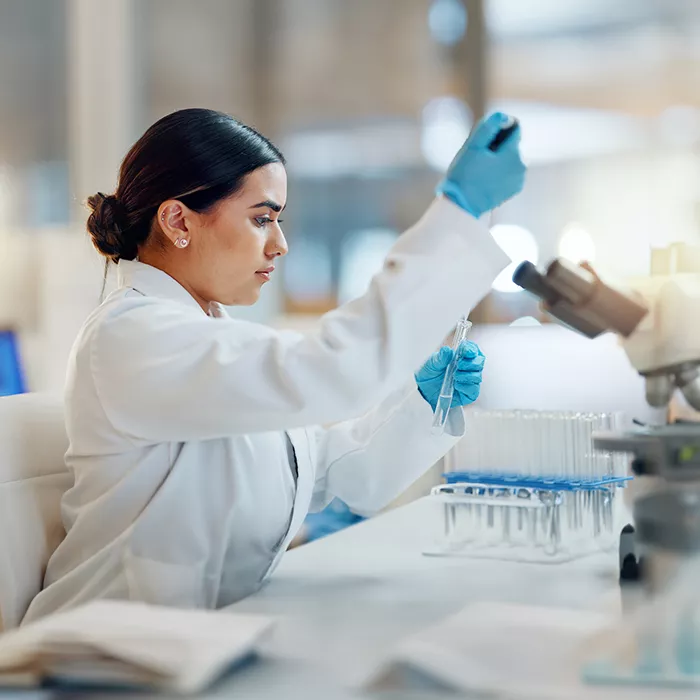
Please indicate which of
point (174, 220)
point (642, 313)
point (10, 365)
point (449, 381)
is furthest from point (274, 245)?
point (10, 365)

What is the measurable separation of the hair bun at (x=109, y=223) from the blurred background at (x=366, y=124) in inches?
72.9

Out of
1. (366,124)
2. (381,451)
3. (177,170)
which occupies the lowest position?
(381,451)

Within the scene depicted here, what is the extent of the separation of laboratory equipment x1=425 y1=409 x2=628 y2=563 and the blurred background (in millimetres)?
1688

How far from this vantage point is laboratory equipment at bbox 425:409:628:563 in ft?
4.61

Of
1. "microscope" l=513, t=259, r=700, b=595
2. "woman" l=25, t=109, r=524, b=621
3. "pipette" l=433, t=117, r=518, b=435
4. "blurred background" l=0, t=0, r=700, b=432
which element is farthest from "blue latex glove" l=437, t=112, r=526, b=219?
"blurred background" l=0, t=0, r=700, b=432

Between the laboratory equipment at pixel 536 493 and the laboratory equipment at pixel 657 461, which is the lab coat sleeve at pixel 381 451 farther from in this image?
the laboratory equipment at pixel 657 461

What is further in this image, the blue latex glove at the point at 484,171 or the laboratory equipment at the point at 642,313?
the blue latex glove at the point at 484,171

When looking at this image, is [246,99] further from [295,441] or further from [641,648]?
[641,648]

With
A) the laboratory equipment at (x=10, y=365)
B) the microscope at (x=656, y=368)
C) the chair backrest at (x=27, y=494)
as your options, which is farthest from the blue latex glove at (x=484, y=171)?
the laboratory equipment at (x=10, y=365)

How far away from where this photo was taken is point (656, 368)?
0.97 m

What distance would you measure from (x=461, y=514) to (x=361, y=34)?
2879mm

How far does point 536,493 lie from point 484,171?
50cm

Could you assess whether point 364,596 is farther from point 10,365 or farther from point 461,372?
point 10,365

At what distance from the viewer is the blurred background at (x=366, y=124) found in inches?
134
